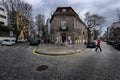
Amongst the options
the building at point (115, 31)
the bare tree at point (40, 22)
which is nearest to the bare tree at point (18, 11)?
the bare tree at point (40, 22)

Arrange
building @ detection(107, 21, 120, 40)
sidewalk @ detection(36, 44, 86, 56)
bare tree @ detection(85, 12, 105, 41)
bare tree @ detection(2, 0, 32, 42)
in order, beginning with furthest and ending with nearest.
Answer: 1. building @ detection(107, 21, 120, 40)
2. bare tree @ detection(85, 12, 105, 41)
3. bare tree @ detection(2, 0, 32, 42)
4. sidewalk @ detection(36, 44, 86, 56)

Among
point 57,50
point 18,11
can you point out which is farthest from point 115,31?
point 57,50

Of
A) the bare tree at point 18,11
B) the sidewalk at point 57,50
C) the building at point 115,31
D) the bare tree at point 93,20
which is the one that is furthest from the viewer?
the building at point 115,31

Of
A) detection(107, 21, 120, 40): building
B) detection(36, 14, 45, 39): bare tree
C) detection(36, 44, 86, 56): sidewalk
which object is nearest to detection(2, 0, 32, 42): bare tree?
detection(36, 14, 45, 39): bare tree

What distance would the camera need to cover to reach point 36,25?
67.4 metres

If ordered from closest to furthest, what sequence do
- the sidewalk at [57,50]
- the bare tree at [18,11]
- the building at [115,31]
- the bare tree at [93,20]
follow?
1. the sidewalk at [57,50]
2. the bare tree at [18,11]
3. the bare tree at [93,20]
4. the building at [115,31]

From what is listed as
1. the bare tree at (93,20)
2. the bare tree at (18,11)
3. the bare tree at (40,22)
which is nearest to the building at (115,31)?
the bare tree at (93,20)

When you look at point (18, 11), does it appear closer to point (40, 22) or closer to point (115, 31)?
point (40, 22)

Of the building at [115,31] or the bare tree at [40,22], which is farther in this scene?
the building at [115,31]

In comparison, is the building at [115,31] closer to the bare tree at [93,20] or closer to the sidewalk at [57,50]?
the bare tree at [93,20]

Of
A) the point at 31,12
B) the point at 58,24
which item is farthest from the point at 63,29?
the point at 31,12

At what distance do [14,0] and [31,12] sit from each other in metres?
6.01

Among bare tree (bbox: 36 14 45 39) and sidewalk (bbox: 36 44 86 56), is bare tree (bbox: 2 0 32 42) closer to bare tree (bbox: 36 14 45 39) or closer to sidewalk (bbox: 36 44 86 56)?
bare tree (bbox: 36 14 45 39)

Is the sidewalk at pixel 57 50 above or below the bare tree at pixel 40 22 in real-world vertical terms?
below
